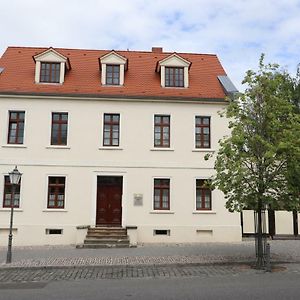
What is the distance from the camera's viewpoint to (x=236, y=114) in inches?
561

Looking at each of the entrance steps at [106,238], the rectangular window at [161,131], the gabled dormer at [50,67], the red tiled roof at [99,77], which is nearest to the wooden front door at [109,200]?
the entrance steps at [106,238]

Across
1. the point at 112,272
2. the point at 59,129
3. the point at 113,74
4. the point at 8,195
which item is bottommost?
the point at 112,272

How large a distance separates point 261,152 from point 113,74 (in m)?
11.8

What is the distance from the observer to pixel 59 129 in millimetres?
21922

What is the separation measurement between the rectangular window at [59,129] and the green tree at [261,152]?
33.6 feet

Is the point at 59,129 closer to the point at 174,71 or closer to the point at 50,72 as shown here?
the point at 50,72

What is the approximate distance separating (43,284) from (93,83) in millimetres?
14082

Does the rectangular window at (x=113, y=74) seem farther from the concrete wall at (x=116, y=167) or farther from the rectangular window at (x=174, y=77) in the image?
the rectangular window at (x=174, y=77)

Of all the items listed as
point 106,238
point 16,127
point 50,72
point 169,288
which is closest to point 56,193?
point 106,238

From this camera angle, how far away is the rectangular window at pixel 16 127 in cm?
2164

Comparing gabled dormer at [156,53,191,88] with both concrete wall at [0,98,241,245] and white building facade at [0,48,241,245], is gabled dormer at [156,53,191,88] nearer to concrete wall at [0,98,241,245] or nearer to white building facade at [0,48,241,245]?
white building facade at [0,48,241,245]

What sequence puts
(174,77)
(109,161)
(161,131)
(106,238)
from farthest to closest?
(174,77) → (161,131) → (109,161) → (106,238)

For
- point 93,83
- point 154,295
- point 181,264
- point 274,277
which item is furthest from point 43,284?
point 93,83

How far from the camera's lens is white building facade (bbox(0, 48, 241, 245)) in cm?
2119
